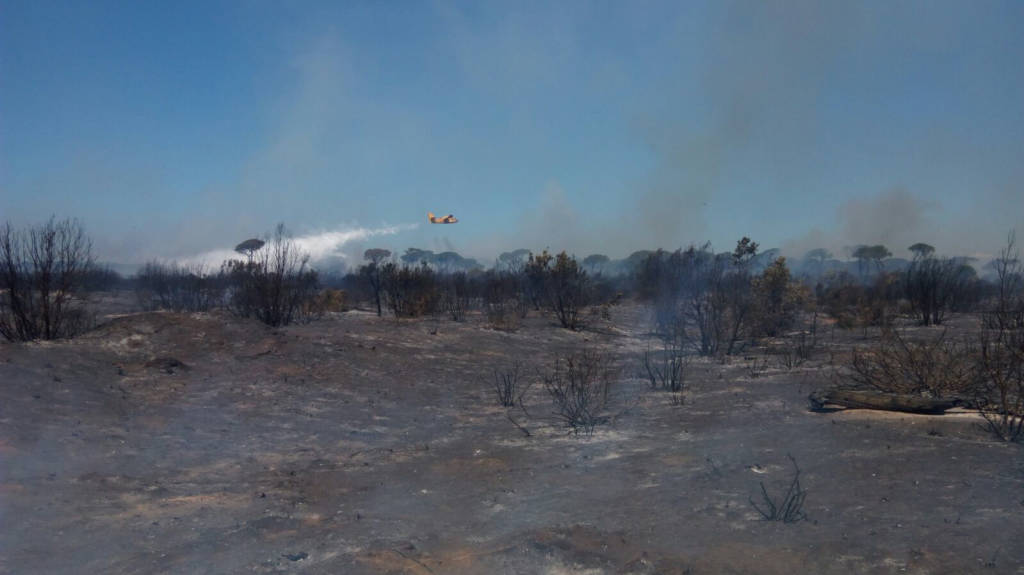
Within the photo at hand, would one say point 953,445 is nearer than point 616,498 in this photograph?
No

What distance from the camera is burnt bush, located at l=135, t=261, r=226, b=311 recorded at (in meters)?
26.0

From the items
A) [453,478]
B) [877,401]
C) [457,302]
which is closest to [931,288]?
[877,401]

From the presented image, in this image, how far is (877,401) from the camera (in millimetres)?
8164

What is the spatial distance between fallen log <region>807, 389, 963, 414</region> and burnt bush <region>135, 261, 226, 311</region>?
21.6 meters

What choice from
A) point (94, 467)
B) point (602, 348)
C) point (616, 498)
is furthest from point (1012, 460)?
point (602, 348)

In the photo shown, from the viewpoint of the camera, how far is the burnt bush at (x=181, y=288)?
25984 mm

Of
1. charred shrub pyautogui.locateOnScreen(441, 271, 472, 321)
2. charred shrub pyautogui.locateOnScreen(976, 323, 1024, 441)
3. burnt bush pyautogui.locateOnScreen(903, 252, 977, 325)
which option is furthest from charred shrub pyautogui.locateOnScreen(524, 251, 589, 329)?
charred shrub pyautogui.locateOnScreen(976, 323, 1024, 441)

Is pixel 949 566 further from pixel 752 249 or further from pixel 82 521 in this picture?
pixel 752 249

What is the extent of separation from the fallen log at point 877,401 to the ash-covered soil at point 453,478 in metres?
0.21

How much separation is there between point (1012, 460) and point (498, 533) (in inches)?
181

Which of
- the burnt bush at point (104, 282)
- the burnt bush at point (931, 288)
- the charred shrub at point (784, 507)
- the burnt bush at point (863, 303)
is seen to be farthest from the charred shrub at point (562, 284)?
the burnt bush at point (104, 282)

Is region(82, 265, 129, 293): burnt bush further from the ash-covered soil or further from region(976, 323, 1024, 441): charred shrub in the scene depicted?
region(976, 323, 1024, 441): charred shrub

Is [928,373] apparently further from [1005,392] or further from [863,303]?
[863,303]

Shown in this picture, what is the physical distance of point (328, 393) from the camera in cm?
1147
